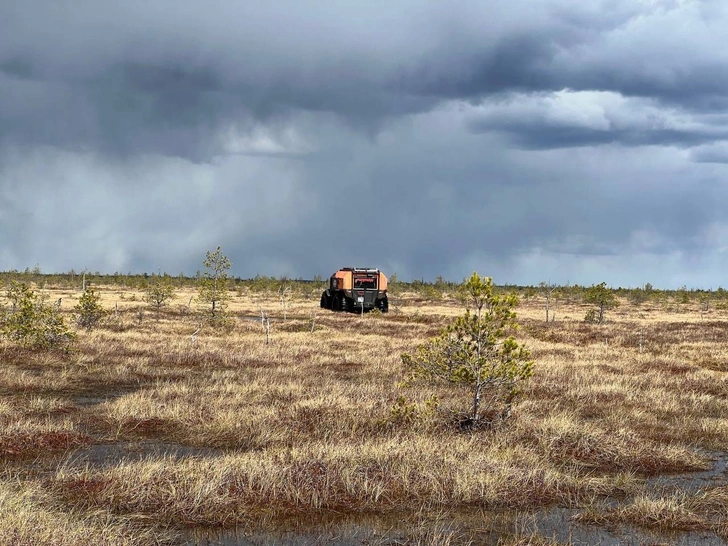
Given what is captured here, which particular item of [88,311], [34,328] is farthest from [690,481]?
[88,311]

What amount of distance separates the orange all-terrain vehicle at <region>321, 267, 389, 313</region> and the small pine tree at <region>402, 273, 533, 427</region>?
4234 centimetres

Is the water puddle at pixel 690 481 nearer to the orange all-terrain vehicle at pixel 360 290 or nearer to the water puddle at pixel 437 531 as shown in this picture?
the water puddle at pixel 437 531

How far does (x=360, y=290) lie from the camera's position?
5569 centimetres

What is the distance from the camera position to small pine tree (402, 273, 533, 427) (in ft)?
38.7

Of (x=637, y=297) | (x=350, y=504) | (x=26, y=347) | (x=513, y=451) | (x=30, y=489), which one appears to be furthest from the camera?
(x=637, y=297)

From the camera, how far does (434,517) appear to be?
7531 mm

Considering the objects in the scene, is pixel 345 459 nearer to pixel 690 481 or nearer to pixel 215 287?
pixel 690 481

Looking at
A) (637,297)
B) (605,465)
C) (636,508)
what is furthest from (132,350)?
(637,297)

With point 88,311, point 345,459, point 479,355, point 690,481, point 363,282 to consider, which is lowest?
point 690,481

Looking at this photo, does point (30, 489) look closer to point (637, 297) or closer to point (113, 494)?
point (113, 494)

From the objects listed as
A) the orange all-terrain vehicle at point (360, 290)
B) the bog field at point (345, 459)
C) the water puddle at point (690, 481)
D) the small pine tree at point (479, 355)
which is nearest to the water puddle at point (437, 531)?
the bog field at point (345, 459)

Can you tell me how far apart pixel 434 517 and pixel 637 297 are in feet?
313

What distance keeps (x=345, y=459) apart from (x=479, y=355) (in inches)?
158

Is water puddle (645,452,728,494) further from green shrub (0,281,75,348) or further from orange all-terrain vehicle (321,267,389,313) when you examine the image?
orange all-terrain vehicle (321,267,389,313)
